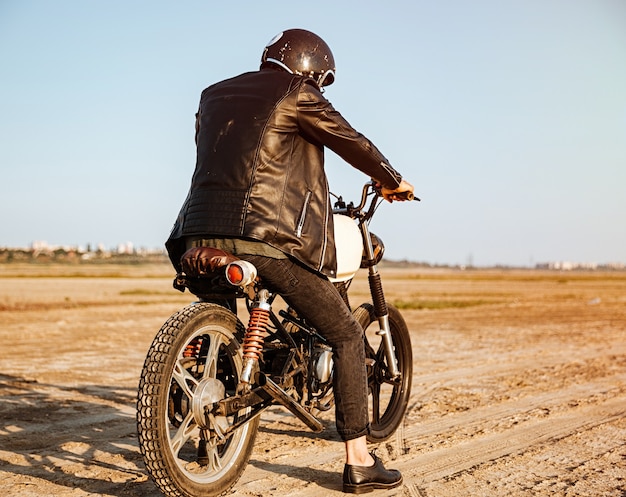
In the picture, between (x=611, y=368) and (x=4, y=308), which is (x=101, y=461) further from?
(x=4, y=308)

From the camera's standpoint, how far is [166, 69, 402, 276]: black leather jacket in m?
3.30

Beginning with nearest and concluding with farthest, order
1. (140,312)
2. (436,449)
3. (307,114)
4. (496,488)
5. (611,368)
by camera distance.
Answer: (307,114) → (496,488) → (436,449) → (611,368) → (140,312)

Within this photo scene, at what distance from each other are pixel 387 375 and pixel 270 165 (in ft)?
7.17

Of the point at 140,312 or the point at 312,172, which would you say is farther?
the point at 140,312

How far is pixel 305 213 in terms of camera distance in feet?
11.1

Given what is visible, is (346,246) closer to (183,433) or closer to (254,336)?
(254,336)

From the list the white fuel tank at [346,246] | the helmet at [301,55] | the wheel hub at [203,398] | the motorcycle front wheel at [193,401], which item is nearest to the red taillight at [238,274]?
the motorcycle front wheel at [193,401]

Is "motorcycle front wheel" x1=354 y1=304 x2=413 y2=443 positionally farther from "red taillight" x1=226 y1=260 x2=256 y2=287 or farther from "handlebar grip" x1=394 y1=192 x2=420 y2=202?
"red taillight" x1=226 y1=260 x2=256 y2=287

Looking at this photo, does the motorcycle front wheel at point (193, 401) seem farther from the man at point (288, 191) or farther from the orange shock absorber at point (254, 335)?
the man at point (288, 191)

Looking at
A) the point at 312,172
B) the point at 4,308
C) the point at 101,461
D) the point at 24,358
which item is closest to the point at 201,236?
the point at 312,172

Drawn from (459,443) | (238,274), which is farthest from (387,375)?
(238,274)

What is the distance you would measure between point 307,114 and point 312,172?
295 millimetres

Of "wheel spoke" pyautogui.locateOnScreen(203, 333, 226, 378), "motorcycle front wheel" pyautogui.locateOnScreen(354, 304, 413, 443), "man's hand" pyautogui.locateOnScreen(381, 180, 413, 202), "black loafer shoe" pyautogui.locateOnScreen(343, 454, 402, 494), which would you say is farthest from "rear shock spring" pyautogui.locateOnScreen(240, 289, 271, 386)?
"motorcycle front wheel" pyautogui.locateOnScreen(354, 304, 413, 443)

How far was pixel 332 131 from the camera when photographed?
3.41 m
